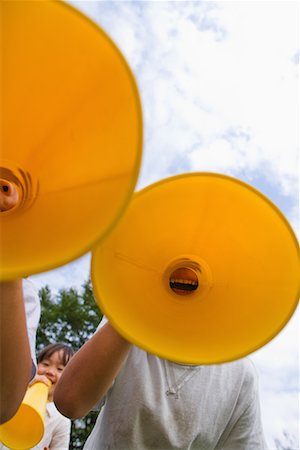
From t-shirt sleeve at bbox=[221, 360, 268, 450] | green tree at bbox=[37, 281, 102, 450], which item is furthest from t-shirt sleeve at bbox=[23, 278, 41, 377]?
green tree at bbox=[37, 281, 102, 450]

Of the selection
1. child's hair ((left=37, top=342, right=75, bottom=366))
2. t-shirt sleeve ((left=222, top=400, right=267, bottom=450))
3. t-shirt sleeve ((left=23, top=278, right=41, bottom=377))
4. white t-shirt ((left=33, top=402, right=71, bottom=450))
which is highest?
child's hair ((left=37, top=342, right=75, bottom=366))

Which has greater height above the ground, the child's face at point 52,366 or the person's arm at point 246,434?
the child's face at point 52,366

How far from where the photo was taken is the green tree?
904 centimetres

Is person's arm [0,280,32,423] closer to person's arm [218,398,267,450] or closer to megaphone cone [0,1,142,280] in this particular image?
megaphone cone [0,1,142,280]

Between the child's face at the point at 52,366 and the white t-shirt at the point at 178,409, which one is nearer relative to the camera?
the white t-shirt at the point at 178,409

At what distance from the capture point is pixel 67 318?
9.38 m

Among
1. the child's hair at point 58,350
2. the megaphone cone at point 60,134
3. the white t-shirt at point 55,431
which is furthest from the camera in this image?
the child's hair at point 58,350

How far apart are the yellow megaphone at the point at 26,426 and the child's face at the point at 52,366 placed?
1.03ft

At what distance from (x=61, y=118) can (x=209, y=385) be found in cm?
82

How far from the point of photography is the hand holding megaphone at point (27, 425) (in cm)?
192

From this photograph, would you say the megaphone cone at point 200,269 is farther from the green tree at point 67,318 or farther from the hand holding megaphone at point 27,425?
the green tree at point 67,318

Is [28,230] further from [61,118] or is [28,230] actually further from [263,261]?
[263,261]

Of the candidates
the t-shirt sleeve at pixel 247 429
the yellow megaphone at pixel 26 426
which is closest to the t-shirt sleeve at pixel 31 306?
the t-shirt sleeve at pixel 247 429

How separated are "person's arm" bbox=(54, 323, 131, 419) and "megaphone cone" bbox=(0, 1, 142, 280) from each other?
26 centimetres
